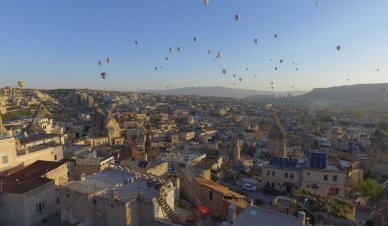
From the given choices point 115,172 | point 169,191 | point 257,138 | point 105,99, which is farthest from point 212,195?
point 105,99

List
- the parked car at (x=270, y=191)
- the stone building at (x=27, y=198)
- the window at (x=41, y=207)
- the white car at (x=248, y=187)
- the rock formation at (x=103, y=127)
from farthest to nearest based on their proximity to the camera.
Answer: the rock formation at (x=103, y=127)
the white car at (x=248, y=187)
the parked car at (x=270, y=191)
the window at (x=41, y=207)
the stone building at (x=27, y=198)

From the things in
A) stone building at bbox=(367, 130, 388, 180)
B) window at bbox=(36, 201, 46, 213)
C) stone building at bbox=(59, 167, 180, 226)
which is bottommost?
stone building at bbox=(367, 130, 388, 180)

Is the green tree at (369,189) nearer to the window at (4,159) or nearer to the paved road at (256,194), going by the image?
the paved road at (256,194)

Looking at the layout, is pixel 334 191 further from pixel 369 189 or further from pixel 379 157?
pixel 379 157

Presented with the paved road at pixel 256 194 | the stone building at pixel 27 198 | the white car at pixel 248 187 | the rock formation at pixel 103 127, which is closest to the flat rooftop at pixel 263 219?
the stone building at pixel 27 198

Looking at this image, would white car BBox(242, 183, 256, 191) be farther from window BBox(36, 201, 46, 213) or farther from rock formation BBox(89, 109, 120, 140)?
rock formation BBox(89, 109, 120, 140)

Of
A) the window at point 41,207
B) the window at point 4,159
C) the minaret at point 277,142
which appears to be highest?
the window at point 4,159

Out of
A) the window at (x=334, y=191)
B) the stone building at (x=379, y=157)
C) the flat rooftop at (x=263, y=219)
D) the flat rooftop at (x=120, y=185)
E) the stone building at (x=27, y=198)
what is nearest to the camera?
the flat rooftop at (x=263, y=219)

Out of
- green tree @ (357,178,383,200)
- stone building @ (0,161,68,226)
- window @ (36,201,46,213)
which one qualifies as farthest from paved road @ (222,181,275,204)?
window @ (36,201,46,213)

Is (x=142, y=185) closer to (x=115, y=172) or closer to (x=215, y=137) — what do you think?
(x=115, y=172)
